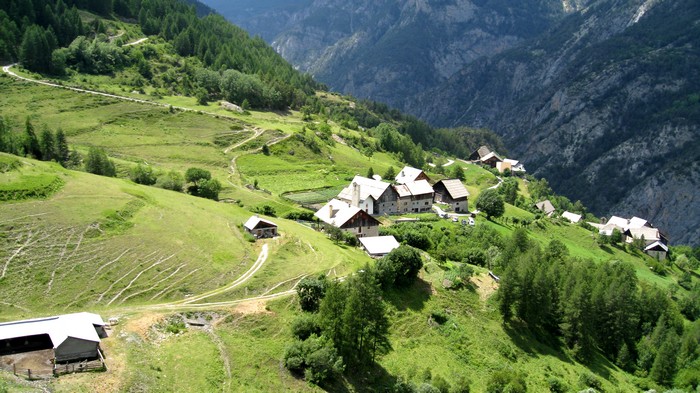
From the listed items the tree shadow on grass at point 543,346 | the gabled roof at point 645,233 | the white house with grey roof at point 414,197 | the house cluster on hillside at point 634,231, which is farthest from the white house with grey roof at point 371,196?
the gabled roof at point 645,233

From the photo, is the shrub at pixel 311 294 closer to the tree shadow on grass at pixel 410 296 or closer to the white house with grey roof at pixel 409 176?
the tree shadow on grass at pixel 410 296

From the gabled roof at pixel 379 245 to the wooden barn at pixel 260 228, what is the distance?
12995 millimetres

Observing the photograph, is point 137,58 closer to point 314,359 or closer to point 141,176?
point 141,176

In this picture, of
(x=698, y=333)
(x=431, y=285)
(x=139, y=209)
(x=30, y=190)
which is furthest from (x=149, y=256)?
(x=698, y=333)

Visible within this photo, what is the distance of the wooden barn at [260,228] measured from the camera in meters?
69.1

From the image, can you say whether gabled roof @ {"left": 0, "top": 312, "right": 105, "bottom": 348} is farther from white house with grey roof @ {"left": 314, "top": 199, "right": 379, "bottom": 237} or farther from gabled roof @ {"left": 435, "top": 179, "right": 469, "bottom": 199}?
gabled roof @ {"left": 435, "top": 179, "right": 469, "bottom": 199}

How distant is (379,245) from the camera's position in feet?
248

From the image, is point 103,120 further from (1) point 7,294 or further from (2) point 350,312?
(2) point 350,312

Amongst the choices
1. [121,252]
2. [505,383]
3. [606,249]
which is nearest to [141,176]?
[121,252]

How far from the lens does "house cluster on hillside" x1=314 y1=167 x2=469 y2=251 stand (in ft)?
278

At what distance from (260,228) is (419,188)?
160 feet

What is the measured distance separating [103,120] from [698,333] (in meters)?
122

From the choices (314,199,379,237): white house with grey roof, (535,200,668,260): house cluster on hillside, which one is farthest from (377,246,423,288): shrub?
(535,200,668,260): house cluster on hillside

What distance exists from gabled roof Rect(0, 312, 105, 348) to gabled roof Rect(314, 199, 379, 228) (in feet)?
146
